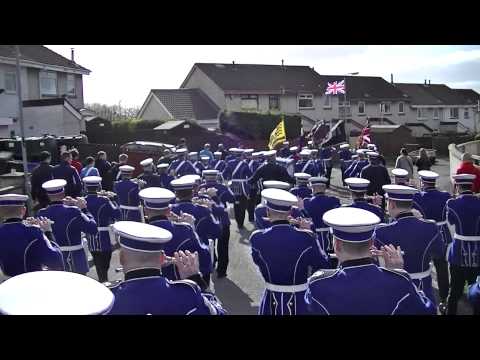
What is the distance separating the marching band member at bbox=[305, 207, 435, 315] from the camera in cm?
300

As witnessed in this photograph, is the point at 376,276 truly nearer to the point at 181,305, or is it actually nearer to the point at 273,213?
the point at 181,305

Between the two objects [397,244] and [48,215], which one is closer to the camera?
[397,244]

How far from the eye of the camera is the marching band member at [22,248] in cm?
476

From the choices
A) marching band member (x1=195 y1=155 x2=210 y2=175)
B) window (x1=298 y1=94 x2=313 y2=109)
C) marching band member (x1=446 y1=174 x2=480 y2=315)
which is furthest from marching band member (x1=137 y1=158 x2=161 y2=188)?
window (x1=298 y1=94 x2=313 y2=109)

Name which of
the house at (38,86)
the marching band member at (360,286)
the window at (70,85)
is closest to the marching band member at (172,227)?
the marching band member at (360,286)

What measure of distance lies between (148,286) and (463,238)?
4411mm

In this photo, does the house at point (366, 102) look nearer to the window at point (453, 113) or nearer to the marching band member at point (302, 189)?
the window at point (453, 113)

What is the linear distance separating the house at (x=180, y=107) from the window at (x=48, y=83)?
10856 mm

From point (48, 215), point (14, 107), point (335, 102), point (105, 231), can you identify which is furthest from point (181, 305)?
point (335, 102)

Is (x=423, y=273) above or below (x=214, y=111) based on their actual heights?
below

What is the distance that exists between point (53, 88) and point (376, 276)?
25610mm

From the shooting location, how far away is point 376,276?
3057mm

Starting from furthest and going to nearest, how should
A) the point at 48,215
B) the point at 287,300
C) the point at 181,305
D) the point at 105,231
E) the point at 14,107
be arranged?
the point at 14,107 → the point at 105,231 → the point at 48,215 → the point at 287,300 → the point at 181,305

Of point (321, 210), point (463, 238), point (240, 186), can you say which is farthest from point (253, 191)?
point (463, 238)
